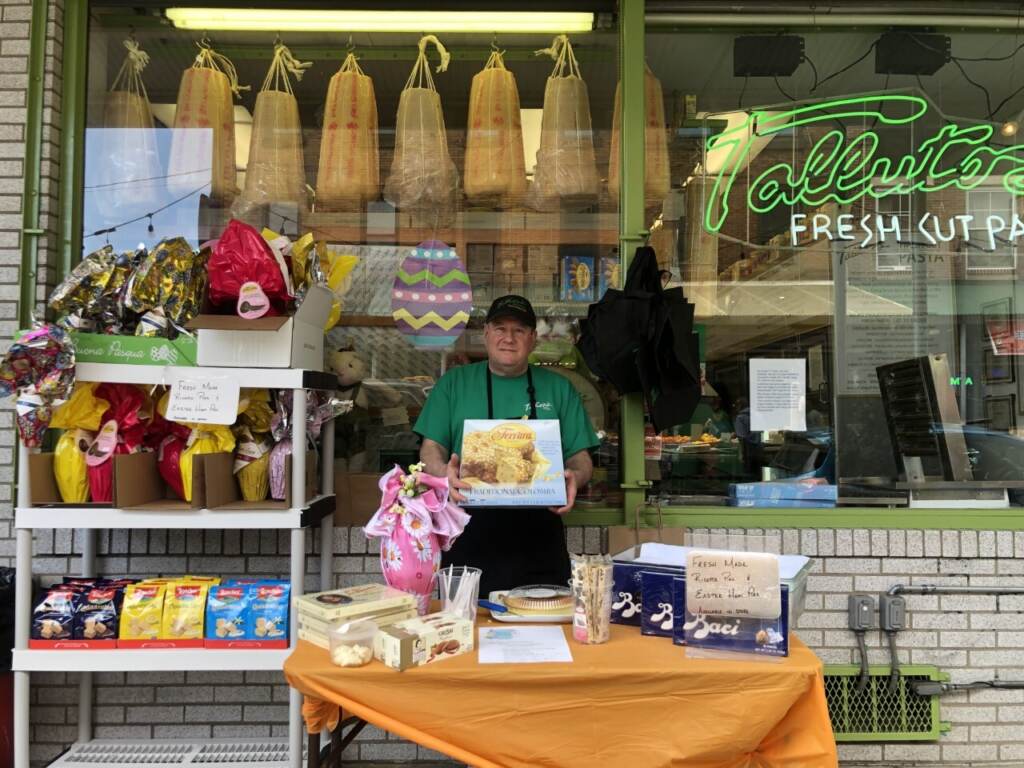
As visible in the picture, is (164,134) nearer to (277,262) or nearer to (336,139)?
(336,139)

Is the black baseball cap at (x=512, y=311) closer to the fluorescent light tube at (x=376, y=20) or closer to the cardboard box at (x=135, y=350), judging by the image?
the cardboard box at (x=135, y=350)

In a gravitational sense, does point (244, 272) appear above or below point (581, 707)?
above

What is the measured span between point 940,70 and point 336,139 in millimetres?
3014

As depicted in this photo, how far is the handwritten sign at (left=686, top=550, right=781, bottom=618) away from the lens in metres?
2.31

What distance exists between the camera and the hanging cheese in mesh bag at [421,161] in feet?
13.4

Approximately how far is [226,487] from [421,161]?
187cm

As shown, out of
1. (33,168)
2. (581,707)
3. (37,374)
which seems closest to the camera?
(581,707)

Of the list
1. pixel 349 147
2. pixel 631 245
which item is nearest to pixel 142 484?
pixel 349 147

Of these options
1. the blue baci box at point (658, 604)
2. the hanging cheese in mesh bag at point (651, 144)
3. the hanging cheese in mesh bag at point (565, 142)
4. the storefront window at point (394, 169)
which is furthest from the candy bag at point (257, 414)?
the hanging cheese in mesh bag at point (651, 144)

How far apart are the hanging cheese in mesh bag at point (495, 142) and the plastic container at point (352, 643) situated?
2.41 m

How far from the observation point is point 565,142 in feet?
13.4

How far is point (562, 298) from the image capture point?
13.7ft

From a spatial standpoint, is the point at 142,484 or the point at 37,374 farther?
the point at 142,484

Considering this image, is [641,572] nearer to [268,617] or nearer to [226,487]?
[268,617]
